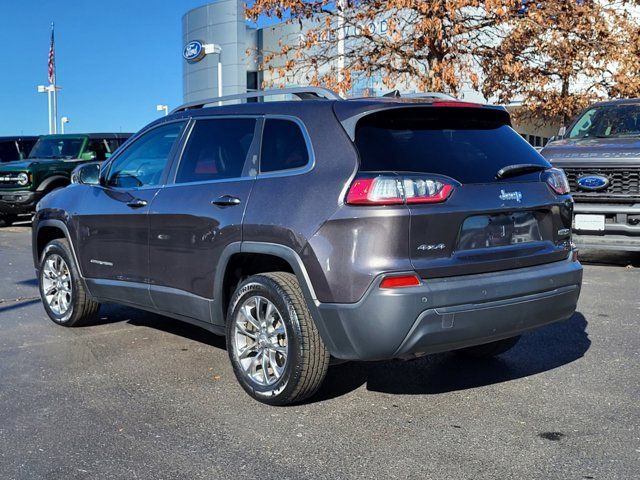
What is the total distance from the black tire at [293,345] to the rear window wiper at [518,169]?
52.1 inches

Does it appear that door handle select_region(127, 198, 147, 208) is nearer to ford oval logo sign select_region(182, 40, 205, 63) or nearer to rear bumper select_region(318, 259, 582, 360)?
rear bumper select_region(318, 259, 582, 360)

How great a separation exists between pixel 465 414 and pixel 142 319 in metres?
3.55

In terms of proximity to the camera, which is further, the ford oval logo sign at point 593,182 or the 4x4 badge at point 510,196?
the ford oval logo sign at point 593,182

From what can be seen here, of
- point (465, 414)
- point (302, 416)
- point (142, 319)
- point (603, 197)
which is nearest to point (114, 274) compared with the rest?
point (142, 319)

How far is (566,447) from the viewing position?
3734 mm

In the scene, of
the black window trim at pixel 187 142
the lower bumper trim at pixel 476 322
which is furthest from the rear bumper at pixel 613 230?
the black window trim at pixel 187 142

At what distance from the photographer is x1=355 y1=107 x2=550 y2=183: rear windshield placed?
4.05 meters

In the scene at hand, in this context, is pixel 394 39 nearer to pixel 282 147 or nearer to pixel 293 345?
pixel 282 147

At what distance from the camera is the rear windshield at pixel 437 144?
13.3ft

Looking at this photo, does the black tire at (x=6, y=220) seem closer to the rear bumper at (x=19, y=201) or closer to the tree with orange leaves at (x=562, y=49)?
the rear bumper at (x=19, y=201)

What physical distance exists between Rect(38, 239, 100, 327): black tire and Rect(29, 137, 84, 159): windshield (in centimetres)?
1073

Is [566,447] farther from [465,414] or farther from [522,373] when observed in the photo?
[522,373]

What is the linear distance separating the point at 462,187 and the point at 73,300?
3673mm

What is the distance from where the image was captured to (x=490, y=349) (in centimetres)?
529
